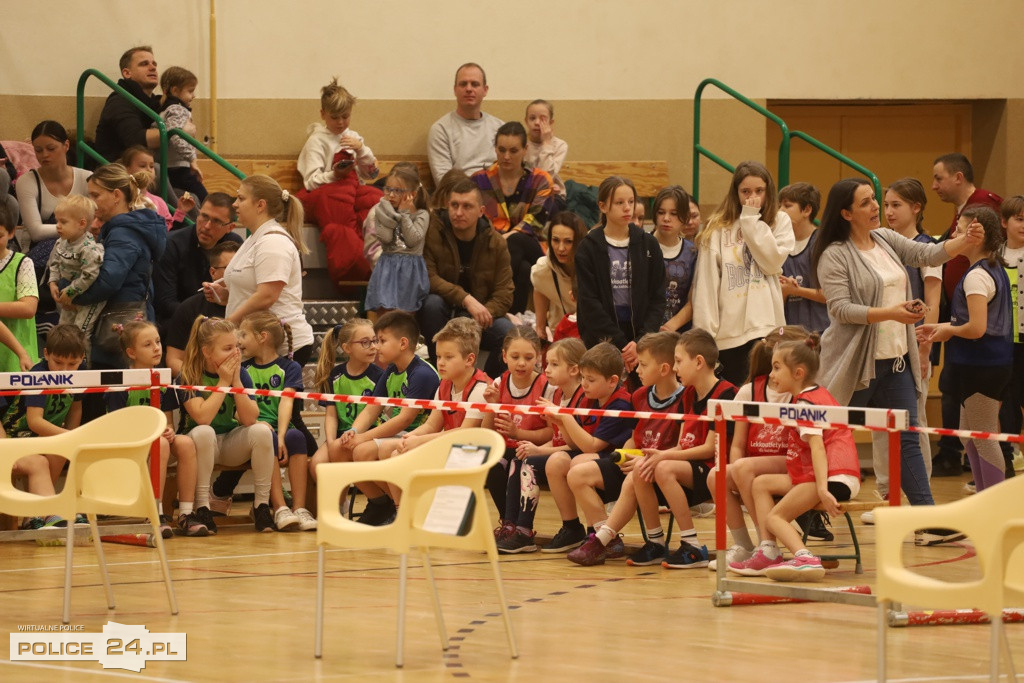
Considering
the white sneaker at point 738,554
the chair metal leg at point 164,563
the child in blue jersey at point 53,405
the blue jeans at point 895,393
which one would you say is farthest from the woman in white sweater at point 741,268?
the chair metal leg at point 164,563

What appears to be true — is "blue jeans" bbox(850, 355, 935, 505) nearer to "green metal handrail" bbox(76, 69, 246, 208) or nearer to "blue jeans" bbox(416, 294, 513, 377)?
"blue jeans" bbox(416, 294, 513, 377)

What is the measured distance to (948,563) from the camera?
695 centimetres

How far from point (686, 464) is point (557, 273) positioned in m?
→ 2.44

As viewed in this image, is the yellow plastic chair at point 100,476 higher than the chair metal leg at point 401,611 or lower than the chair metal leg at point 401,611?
higher

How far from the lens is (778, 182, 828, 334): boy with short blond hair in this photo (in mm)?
9086

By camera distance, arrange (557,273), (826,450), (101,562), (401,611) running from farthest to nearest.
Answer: (557,273) → (826,450) → (101,562) → (401,611)

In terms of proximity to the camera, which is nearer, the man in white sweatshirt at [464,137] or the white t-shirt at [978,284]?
the white t-shirt at [978,284]

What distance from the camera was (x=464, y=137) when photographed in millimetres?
11555

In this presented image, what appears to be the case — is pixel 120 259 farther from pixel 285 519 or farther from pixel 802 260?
pixel 802 260

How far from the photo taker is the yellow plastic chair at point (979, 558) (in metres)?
4.09

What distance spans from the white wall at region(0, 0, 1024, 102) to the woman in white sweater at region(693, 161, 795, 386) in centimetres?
479

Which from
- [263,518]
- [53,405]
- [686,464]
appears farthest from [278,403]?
[686,464]

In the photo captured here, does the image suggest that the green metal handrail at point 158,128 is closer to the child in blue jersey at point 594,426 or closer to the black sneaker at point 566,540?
the child in blue jersey at point 594,426

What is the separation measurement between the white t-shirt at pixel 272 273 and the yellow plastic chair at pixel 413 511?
10.1 feet
